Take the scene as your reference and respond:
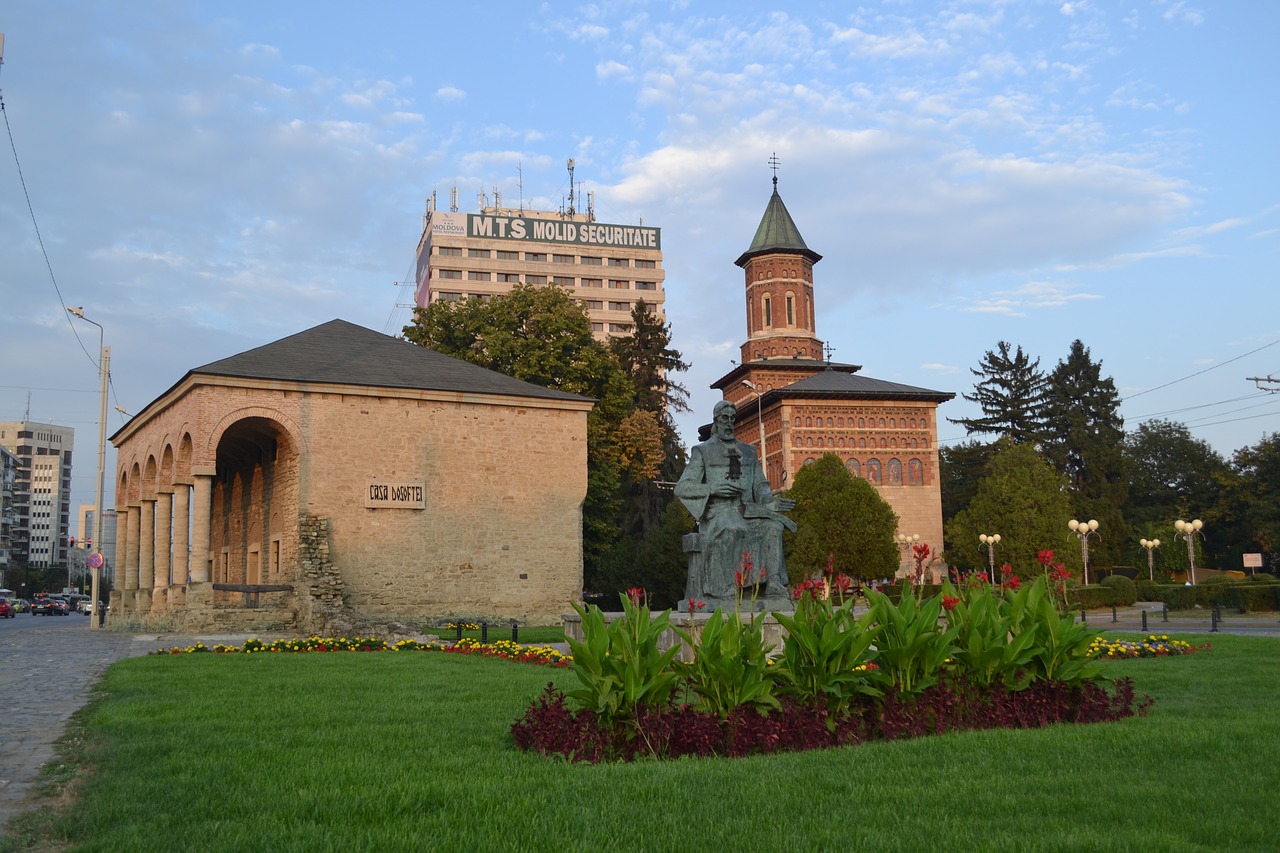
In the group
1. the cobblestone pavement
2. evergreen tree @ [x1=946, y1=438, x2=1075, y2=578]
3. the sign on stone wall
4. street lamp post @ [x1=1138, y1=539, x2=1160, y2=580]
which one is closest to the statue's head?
the cobblestone pavement

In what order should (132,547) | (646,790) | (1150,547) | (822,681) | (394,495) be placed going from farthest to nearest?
(1150,547) → (132,547) → (394,495) → (822,681) → (646,790)

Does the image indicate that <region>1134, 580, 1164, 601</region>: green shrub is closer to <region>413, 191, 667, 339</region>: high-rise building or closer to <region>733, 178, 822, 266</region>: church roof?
<region>733, 178, 822, 266</region>: church roof

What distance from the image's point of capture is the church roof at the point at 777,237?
2709 inches

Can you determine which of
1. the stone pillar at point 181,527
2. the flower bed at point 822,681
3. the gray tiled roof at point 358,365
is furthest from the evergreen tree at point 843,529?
the flower bed at point 822,681

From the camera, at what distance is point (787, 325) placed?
69438 millimetres

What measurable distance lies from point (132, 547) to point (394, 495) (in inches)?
506

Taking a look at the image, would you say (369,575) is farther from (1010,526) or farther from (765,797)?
(1010,526)

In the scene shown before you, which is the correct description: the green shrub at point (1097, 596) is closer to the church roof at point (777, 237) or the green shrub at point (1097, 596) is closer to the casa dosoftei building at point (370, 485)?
the casa dosoftei building at point (370, 485)

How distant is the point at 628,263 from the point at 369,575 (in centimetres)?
7345

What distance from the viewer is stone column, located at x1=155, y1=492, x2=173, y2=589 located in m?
31.0

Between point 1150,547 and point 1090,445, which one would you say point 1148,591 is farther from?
point 1090,445

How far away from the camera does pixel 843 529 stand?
4556cm

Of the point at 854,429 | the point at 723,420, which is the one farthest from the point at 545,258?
the point at 723,420

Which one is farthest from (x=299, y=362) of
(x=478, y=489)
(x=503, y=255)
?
(x=503, y=255)
